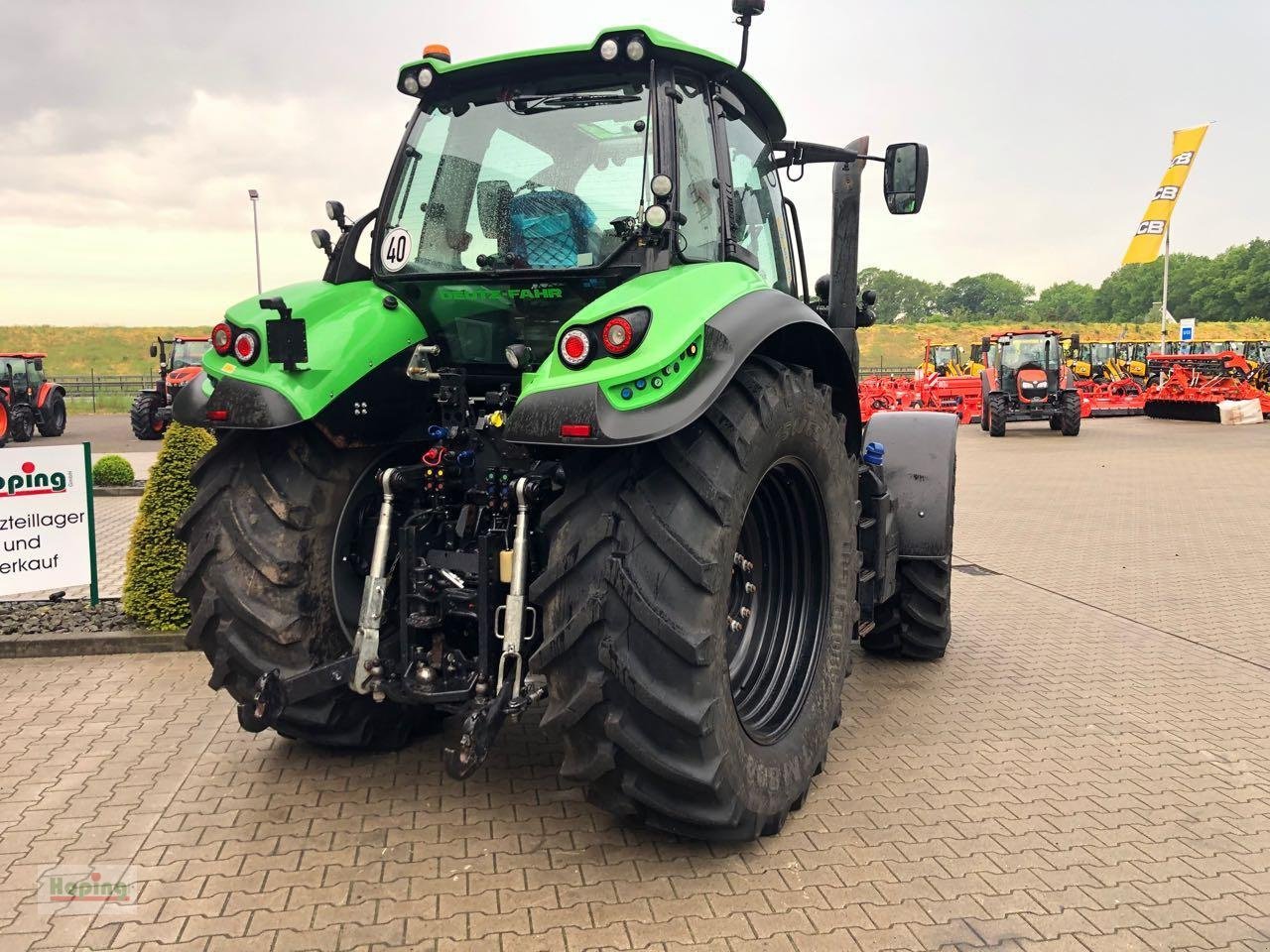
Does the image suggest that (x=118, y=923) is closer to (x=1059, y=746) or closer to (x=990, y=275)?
(x=1059, y=746)

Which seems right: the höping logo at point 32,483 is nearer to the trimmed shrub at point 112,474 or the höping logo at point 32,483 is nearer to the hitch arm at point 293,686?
the hitch arm at point 293,686

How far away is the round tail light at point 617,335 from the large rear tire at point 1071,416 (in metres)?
21.1

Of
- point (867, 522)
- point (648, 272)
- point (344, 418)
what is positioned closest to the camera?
point (648, 272)

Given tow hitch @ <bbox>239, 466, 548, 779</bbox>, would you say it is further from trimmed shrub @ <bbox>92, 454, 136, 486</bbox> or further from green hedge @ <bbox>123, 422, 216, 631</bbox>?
trimmed shrub @ <bbox>92, 454, 136, 486</bbox>

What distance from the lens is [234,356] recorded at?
11.6 ft

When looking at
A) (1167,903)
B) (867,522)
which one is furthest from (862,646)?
(1167,903)

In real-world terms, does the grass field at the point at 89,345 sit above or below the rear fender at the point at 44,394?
above

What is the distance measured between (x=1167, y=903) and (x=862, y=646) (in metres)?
2.84

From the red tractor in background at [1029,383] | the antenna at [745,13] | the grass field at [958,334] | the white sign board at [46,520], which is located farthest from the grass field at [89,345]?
the antenna at [745,13]

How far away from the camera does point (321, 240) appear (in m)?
4.07

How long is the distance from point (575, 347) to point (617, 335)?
0.44 feet

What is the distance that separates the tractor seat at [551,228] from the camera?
11.6ft

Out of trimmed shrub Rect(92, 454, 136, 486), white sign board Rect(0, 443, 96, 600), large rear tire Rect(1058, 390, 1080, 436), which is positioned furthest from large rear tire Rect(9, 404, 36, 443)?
large rear tire Rect(1058, 390, 1080, 436)

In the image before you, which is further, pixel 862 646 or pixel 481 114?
pixel 862 646
